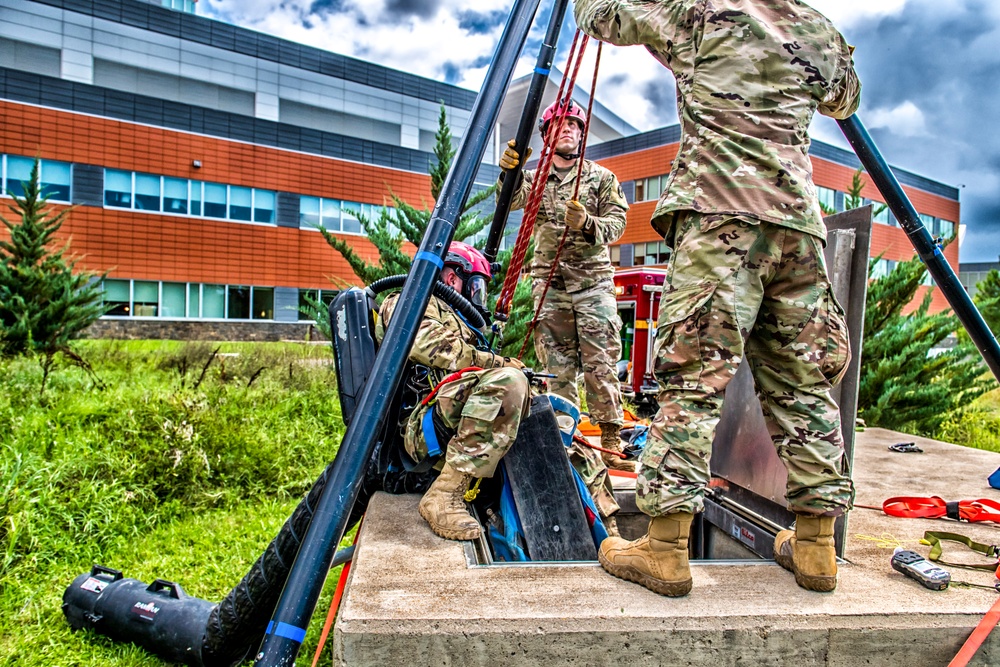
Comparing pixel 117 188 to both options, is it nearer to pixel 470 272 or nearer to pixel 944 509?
pixel 470 272

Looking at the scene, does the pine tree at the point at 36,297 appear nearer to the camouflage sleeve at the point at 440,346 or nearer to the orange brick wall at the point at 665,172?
the camouflage sleeve at the point at 440,346

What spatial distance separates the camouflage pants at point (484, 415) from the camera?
2.50m

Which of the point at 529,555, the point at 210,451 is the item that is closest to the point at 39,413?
the point at 210,451

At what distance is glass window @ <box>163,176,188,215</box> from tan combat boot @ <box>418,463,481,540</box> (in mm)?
22869


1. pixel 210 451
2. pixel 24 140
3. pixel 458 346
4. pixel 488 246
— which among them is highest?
pixel 24 140

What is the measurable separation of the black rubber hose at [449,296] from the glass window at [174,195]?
22252 mm

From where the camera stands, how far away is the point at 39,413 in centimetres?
530

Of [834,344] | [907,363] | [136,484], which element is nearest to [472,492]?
[834,344]

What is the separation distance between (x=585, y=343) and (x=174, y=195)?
21.5m

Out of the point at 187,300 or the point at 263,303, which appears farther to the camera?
the point at 263,303

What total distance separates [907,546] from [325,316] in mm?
6736

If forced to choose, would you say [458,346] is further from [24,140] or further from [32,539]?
[24,140]

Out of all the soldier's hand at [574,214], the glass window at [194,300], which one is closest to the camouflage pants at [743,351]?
the soldier's hand at [574,214]

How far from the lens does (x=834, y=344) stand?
2.11m
